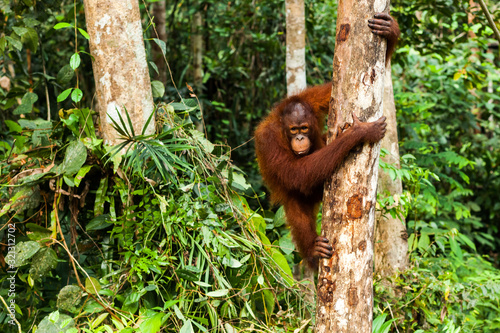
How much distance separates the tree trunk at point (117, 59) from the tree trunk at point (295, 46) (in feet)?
4.94

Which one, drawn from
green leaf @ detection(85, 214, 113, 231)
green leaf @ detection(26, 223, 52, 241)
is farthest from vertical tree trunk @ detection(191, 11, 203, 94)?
green leaf @ detection(26, 223, 52, 241)

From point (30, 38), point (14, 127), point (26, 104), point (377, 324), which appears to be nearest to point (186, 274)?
point (377, 324)

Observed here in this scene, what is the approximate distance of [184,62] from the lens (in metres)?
6.72

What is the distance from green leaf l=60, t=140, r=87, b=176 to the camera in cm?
233

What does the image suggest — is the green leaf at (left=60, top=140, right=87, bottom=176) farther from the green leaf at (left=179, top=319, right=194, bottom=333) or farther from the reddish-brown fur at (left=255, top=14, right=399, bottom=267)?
the reddish-brown fur at (left=255, top=14, right=399, bottom=267)

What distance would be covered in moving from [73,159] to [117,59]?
660 millimetres

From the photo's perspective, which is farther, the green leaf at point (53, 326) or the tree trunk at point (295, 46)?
the tree trunk at point (295, 46)

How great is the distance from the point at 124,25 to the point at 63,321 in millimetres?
1655

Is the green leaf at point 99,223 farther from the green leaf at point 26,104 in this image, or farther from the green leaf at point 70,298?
the green leaf at point 26,104

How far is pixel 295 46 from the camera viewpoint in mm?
3736

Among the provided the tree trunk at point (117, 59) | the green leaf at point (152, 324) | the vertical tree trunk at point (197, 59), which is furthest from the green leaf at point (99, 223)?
the vertical tree trunk at point (197, 59)

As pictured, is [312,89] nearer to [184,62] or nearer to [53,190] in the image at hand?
[53,190]

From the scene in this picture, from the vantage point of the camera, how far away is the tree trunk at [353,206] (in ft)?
6.02

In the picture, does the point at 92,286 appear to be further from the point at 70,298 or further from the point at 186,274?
the point at 186,274
